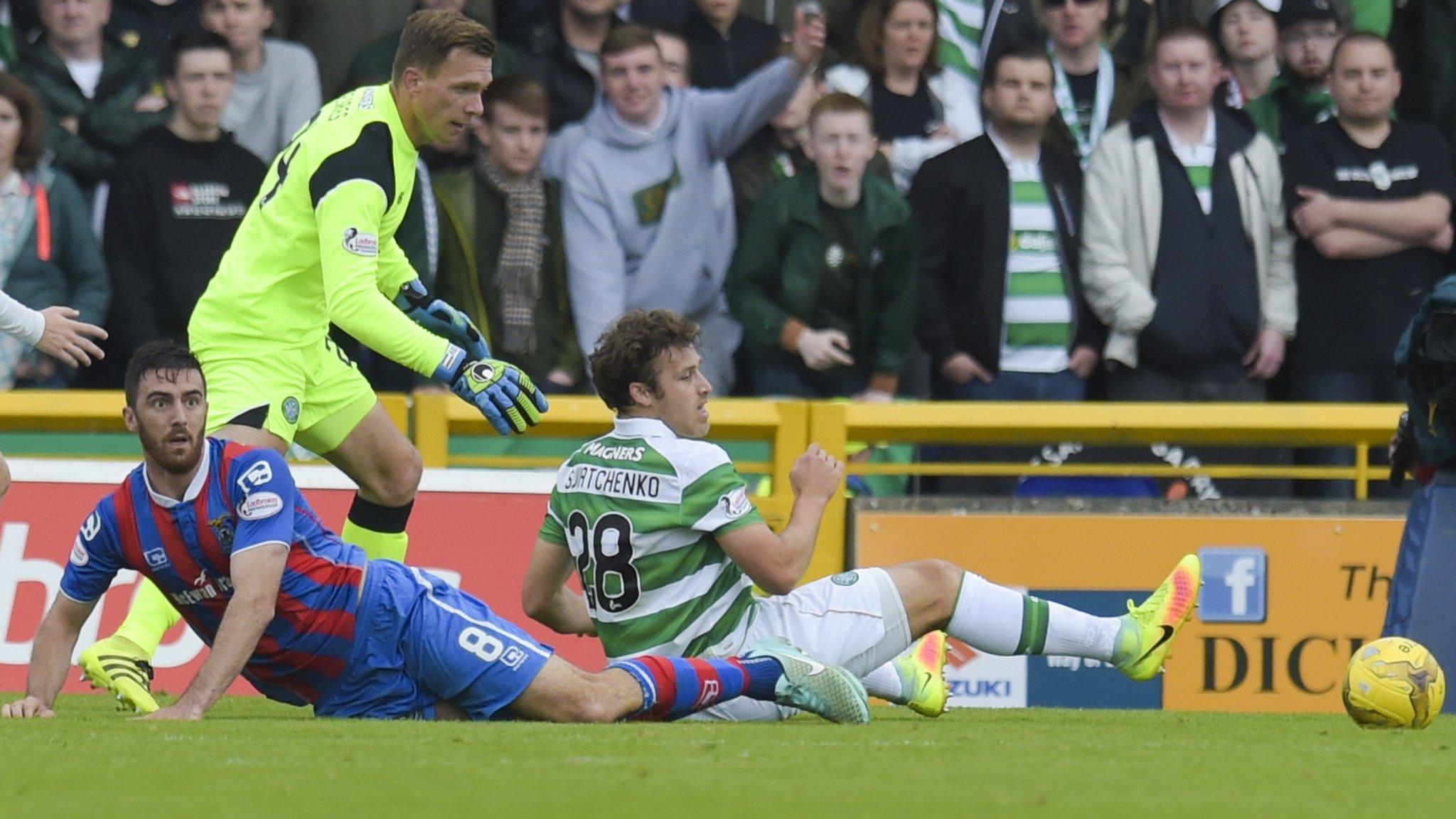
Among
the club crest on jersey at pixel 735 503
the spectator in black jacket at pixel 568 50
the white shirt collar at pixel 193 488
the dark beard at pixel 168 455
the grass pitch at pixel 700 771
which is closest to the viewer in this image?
the grass pitch at pixel 700 771

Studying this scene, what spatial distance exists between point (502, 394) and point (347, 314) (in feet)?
1.68

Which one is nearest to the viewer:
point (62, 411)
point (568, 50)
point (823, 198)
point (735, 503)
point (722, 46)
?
point (735, 503)

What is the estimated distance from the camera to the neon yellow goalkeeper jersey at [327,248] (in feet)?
20.6

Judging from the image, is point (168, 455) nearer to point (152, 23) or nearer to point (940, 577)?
point (940, 577)

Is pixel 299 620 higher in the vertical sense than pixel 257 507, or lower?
lower

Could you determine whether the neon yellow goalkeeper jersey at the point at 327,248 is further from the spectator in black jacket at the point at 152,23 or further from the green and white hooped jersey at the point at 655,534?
the spectator in black jacket at the point at 152,23

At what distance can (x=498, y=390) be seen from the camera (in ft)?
20.4

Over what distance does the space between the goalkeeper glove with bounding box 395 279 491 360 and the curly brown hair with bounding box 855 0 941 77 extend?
3.42m

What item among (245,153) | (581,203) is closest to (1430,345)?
(581,203)

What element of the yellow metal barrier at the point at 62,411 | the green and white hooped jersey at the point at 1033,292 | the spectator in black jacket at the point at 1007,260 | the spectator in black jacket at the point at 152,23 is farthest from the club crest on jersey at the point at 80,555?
the green and white hooped jersey at the point at 1033,292

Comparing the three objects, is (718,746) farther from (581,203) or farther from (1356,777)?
(581,203)

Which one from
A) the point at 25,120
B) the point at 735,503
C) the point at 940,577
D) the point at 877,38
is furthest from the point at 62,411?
the point at 940,577

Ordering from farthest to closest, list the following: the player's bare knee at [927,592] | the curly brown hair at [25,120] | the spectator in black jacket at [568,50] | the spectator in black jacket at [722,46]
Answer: the spectator in black jacket at [722,46] → the spectator in black jacket at [568,50] → the curly brown hair at [25,120] → the player's bare knee at [927,592]

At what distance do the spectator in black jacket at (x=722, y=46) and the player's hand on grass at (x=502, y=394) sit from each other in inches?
153
